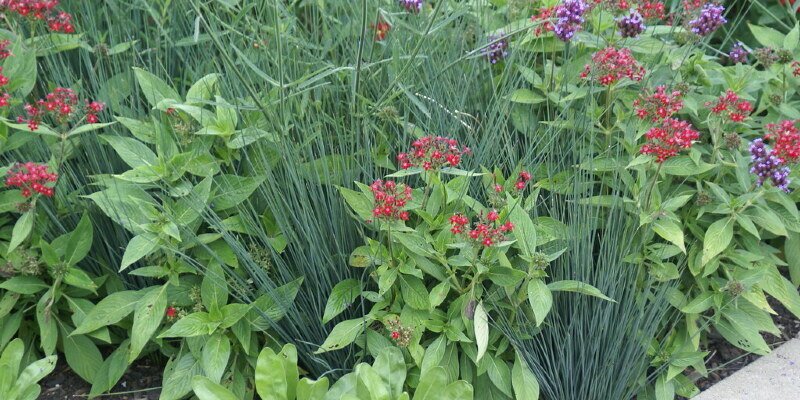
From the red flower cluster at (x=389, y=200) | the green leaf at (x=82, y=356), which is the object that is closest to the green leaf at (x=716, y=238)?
the red flower cluster at (x=389, y=200)

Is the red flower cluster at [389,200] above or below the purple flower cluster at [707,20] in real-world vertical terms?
below

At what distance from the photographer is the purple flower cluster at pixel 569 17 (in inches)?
101

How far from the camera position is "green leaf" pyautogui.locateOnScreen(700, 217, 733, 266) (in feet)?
7.72

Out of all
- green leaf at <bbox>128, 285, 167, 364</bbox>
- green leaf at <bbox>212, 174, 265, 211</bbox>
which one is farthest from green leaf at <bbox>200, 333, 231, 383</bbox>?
green leaf at <bbox>212, 174, 265, 211</bbox>

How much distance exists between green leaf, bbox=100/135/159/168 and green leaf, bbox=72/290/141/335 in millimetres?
409

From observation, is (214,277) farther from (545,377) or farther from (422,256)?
(545,377)

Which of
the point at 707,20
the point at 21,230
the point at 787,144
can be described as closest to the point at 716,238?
the point at 787,144

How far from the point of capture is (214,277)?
2303 mm

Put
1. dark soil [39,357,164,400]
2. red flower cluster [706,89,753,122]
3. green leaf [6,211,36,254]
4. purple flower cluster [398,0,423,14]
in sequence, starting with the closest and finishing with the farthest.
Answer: green leaf [6,211,36,254] < red flower cluster [706,89,753,122] < dark soil [39,357,164,400] < purple flower cluster [398,0,423,14]

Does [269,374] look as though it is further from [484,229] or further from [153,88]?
[153,88]

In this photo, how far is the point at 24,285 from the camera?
2373mm

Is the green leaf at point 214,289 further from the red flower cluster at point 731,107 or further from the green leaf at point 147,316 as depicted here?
the red flower cluster at point 731,107

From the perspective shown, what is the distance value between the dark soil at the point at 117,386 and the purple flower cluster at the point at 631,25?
1.97 m

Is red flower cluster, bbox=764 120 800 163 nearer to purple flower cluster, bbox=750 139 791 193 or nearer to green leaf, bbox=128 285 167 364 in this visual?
purple flower cluster, bbox=750 139 791 193
